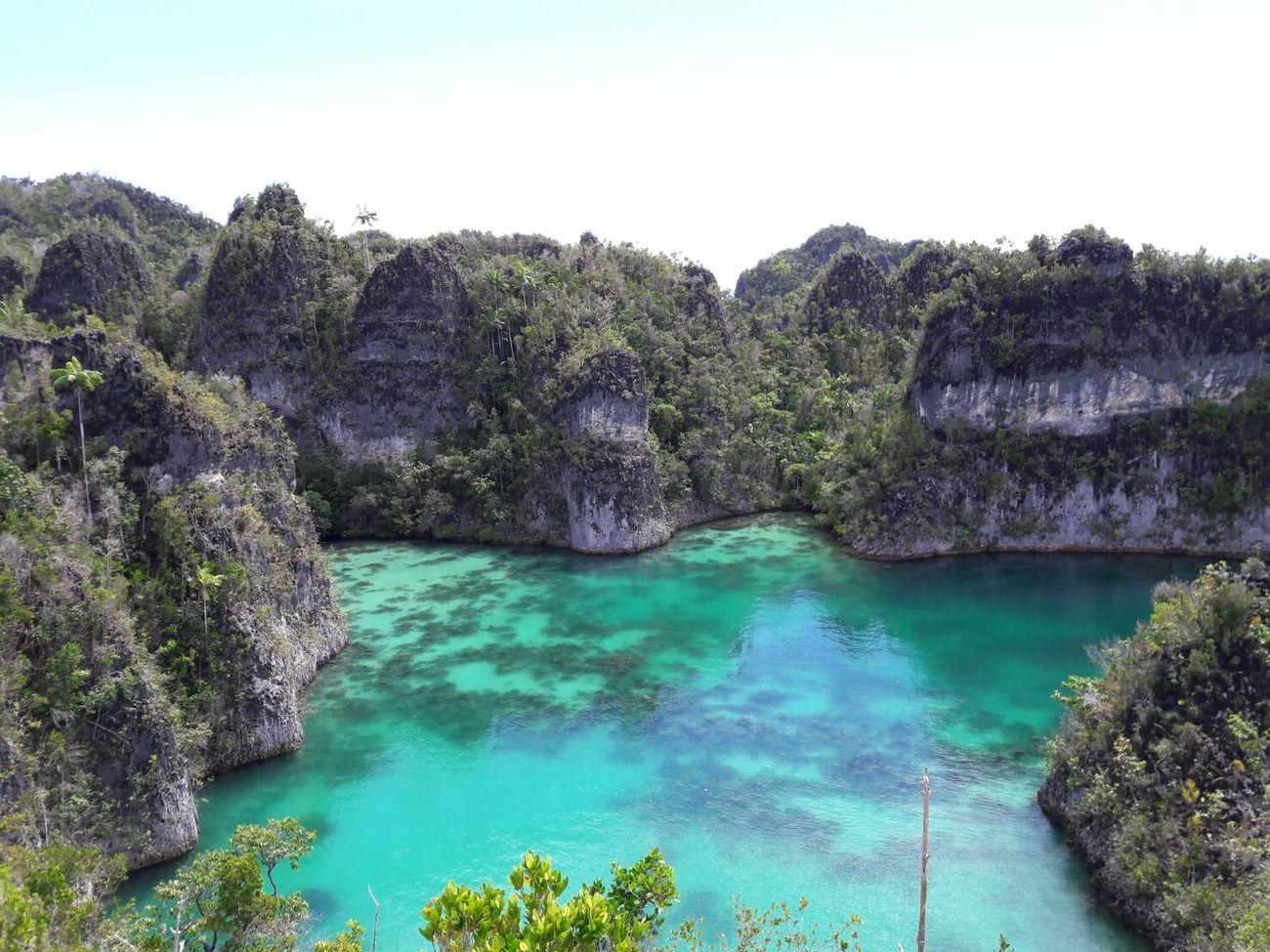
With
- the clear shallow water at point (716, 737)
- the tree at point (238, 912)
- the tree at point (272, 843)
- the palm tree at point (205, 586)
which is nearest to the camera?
the tree at point (238, 912)

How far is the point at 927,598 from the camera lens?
34.2 m

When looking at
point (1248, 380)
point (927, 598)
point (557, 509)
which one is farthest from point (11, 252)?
point (1248, 380)

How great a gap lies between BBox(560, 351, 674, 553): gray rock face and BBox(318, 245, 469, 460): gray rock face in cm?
979

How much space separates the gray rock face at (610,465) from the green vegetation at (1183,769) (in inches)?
996

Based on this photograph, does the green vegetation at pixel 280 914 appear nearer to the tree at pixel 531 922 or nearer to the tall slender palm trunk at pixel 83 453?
the tree at pixel 531 922

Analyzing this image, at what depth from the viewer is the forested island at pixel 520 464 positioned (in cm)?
1469

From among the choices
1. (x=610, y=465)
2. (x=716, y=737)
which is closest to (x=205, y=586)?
(x=716, y=737)

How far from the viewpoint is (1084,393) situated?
39750 millimetres

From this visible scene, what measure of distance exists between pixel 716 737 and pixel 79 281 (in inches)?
1993

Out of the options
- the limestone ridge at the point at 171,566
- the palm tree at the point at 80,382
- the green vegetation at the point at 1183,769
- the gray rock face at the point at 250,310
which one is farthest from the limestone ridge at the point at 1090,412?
the gray rock face at the point at 250,310

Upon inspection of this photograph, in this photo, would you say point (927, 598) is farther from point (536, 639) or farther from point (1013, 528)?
point (536, 639)

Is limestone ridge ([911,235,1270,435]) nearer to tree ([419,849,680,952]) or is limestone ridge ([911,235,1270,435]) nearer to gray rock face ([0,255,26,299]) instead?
tree ([419,849,680,952])

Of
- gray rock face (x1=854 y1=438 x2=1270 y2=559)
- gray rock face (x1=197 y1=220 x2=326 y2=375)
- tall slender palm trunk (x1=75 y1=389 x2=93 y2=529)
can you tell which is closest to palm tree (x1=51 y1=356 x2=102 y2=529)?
tall slender palm trunk (x1=75 y1=389 x2=93 y2=529)

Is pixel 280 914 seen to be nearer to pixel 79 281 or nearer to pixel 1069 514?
pixel 1069 514
